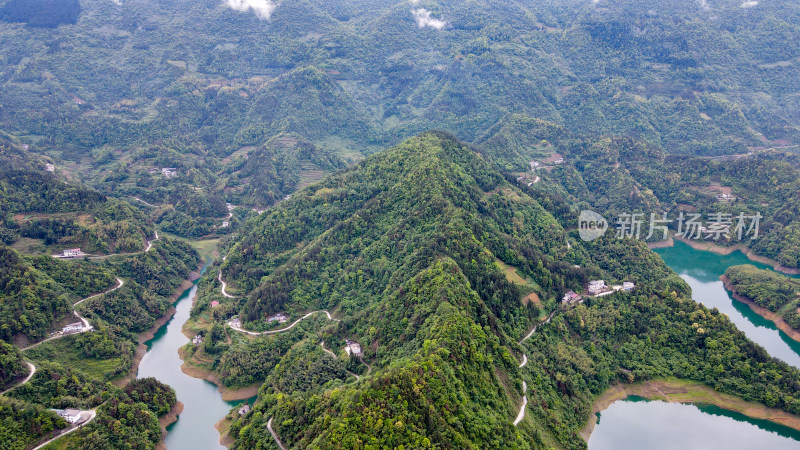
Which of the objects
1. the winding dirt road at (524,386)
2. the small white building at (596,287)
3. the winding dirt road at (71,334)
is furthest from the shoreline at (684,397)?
the winding dirt road at (71,334)

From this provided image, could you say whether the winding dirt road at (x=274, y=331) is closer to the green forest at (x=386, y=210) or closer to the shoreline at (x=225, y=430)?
the green forest at (x=386, y=210)

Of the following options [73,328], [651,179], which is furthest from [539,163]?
[73,328]

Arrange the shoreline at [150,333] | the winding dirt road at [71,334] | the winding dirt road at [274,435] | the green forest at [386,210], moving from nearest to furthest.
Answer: the winding dirt road at [274,435]
the green forest at [386,210]
the winding dirt road at [71,334]
the shoreline at [150,333]

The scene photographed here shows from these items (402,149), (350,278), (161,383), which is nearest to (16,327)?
(161,383)

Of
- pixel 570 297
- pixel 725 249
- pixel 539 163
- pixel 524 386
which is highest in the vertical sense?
pixel 524 386

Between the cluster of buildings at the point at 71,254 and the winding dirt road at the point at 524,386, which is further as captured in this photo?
the cluster of buildings at the point at 71,254

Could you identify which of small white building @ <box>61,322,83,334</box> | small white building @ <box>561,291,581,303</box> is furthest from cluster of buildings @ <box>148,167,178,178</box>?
small white building @ <box>561,291,581,303</box>

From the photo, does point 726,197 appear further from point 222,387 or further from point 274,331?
point 222,387

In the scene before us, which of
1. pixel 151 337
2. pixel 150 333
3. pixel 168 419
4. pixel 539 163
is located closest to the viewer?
pixel 168 419
